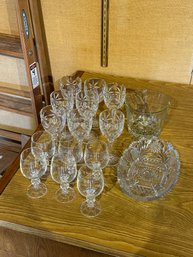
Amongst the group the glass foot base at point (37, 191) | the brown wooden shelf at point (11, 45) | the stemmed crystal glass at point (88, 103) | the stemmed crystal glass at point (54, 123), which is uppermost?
the brown wooden shelf at point (11, 45)

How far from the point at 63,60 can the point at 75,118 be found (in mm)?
463

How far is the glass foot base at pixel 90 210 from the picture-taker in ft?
2.88

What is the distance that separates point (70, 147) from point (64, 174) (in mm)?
121

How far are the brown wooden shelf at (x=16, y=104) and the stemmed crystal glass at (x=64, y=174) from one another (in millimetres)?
645

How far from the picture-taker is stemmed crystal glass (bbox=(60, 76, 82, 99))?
126 cm

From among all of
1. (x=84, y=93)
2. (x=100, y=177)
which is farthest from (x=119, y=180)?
(x=84, y=93)

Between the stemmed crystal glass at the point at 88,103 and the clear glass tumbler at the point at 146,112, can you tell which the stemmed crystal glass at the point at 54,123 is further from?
the clear glass tumbler at the point at 146,112

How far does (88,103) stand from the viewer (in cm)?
116

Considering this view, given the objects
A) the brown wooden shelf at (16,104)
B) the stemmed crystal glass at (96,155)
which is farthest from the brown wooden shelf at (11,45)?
the stemmed crystal glass at (96,155)

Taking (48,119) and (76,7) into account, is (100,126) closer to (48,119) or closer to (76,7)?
(48,119)

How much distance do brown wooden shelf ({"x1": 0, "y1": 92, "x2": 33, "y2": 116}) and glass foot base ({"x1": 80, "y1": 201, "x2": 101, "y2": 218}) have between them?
790mm

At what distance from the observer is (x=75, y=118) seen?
3.64 ft

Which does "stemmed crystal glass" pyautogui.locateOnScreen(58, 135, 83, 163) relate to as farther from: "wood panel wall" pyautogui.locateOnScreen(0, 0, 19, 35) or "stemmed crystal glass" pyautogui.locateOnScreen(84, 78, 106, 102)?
"wood panel wall" pyautogui.locateOnScreen(0, 0, 19, 35)

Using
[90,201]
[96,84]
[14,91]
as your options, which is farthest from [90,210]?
[14,91]
